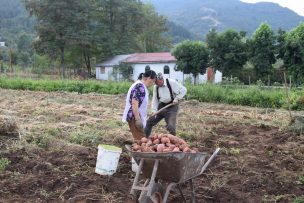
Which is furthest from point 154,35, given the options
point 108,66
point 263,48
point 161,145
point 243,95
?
point 161,145

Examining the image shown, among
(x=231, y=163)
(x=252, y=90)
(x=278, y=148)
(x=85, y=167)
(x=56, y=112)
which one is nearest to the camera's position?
(x=85, y=167)

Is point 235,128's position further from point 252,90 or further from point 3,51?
point 3,51

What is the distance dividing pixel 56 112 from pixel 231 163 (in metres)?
7.32

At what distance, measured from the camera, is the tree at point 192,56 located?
37.8 meters

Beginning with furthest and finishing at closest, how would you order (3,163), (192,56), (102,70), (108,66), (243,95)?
(102,70) → (108,66) → (192,56) → (243,95) → (3,163)

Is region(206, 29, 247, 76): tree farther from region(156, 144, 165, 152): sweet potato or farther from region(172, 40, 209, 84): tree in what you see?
region(156, 144, 165, 152): sweet potato

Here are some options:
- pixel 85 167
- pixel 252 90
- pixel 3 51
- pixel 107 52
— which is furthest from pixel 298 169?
pixel 3 51

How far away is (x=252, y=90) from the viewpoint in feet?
65.0

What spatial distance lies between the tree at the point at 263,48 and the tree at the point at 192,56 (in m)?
6.45

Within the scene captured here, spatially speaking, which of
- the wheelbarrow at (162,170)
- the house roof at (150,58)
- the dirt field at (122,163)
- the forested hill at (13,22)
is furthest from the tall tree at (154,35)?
the wheelbarrow at (162,170)

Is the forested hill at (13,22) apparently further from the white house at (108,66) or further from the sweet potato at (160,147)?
the sweet potato at (160,147)

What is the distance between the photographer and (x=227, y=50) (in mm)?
34094

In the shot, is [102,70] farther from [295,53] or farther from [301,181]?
[301,181]

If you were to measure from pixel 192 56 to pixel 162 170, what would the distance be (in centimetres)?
3390
